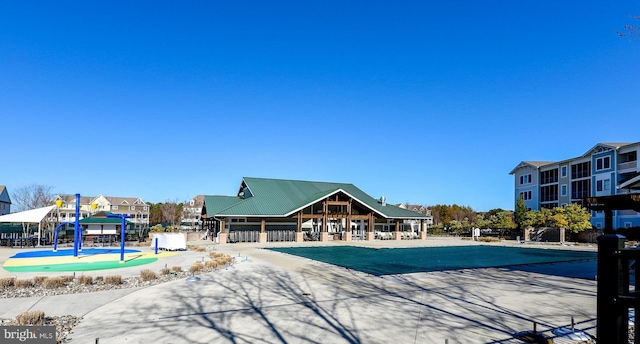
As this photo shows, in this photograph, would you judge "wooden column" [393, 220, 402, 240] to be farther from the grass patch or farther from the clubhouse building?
the grass patch

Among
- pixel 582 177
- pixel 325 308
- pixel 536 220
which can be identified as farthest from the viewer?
pixel 582 177

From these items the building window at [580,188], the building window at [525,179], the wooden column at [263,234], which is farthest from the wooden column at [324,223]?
the building window at [525,179]

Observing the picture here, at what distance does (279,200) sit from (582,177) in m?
35.5

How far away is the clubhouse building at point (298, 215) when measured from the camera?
3519cm

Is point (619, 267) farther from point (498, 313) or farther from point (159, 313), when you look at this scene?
point (159, 313)

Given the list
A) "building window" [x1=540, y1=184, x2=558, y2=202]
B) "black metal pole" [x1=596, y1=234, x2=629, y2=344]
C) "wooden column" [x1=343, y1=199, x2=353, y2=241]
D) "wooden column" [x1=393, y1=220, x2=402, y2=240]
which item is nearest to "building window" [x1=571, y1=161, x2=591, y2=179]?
"building window" [x1=540, y1=184, x2=558, y2=202]

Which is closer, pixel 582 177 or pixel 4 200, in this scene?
pixel 582 177

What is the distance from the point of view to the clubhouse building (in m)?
35.2

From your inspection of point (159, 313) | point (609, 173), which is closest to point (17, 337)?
point (159, 313)

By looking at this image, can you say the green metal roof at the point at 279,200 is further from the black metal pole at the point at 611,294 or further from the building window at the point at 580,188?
the black metal pole at the point at 611,294

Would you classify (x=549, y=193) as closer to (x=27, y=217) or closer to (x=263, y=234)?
(x=263, y=234)

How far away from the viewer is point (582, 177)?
46.5 meters

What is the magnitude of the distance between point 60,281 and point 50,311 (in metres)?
3.65

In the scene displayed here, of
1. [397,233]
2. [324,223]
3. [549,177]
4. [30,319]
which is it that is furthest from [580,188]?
[30,319]
